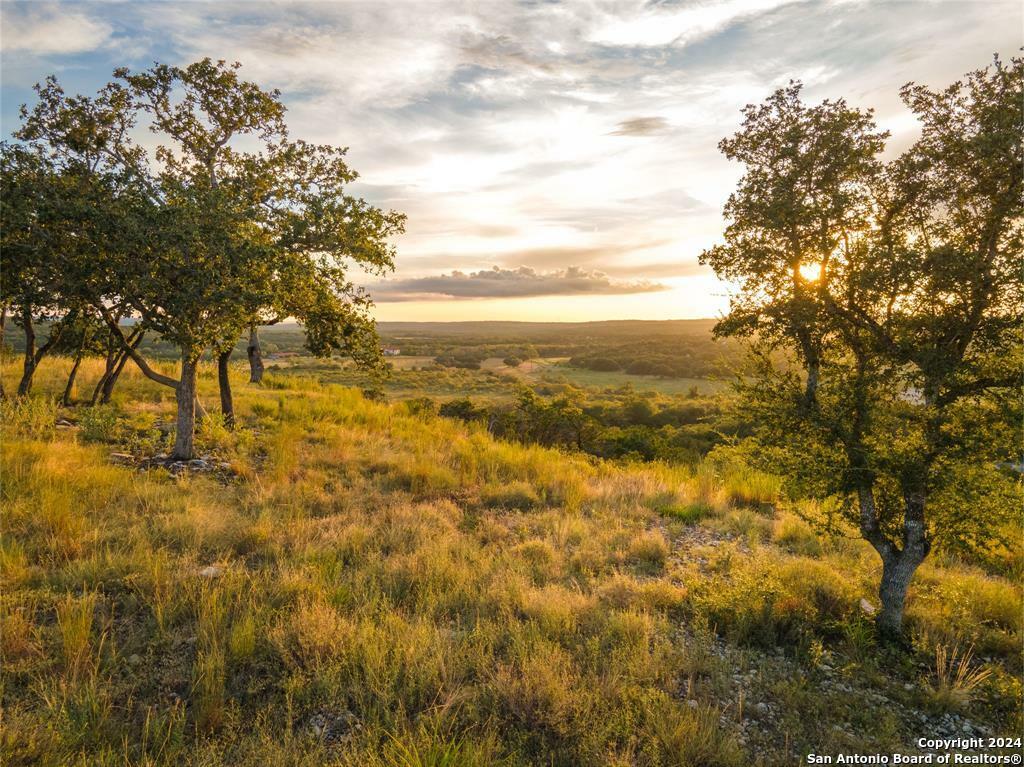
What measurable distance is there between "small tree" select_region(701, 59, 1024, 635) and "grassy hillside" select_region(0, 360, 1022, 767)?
1.32 metres

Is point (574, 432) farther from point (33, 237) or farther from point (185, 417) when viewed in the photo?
point (33, 237)

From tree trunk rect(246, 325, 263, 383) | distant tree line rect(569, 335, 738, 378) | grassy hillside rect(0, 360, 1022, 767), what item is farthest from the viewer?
distant tree line rect(569, 335, 738, 378)

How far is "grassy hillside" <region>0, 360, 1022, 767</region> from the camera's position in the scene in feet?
11.7

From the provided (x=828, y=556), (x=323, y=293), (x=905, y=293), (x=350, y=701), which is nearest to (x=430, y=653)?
(x=350, y=701)

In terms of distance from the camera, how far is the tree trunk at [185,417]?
10.1 m

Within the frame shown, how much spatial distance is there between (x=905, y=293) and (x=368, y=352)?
405 inches

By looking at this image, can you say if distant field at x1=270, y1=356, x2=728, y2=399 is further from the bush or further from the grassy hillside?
the grassy hillside

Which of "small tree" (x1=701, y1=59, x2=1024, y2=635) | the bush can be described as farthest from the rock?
the bush

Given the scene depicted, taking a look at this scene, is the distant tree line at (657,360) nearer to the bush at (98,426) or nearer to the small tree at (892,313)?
the small tree at (892,313)

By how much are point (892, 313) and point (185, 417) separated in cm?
1223

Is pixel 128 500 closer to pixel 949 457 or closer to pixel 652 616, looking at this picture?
pixel 652 616

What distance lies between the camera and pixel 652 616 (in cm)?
545

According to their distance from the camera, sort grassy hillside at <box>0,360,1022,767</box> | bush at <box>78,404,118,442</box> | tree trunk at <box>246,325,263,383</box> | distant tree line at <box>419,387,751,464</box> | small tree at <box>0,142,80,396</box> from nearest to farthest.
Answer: grassy hillside at <box>0,360,1022,767</box>
small tree at <box>0,142,80,396</box>
bush at <box>78,404,118,442</box>
distant tree line at <box>419,387,751,464</box>
tree trunk at <box>246,325,263,383</box>

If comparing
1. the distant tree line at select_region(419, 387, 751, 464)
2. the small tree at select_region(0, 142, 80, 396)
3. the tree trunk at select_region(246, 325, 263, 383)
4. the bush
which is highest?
the small tree at select_region(0, 142, 80, 396)
